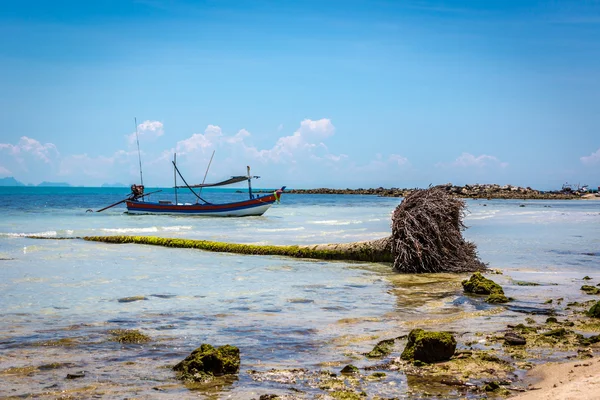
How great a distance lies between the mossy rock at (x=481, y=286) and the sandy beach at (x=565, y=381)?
15.8 ft

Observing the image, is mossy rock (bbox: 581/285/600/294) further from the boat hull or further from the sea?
the boat hull

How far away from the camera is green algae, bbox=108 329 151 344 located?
26.0 ft

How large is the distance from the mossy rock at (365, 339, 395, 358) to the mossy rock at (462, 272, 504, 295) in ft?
14.3

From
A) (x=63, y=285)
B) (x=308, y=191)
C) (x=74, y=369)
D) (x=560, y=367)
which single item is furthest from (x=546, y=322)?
(x=308, y=191)

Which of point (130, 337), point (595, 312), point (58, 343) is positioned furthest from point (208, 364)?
point (595, 312)

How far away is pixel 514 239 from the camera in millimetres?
25125

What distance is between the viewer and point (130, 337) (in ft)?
26.3

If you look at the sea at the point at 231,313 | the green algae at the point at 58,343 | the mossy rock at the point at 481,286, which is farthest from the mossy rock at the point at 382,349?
the mossy rock at the point at 481,286

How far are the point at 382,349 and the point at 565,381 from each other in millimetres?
2214

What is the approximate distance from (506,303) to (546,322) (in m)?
1.82

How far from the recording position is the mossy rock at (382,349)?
6.98 m

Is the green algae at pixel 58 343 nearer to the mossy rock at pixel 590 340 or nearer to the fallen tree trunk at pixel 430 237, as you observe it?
the mossy rock at pixel 590 340

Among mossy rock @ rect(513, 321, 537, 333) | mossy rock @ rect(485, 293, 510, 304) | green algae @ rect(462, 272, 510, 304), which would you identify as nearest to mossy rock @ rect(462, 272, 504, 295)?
green algae @ rect(462, 272, 510, 304)

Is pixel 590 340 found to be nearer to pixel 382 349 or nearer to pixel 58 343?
pixel 382 349
